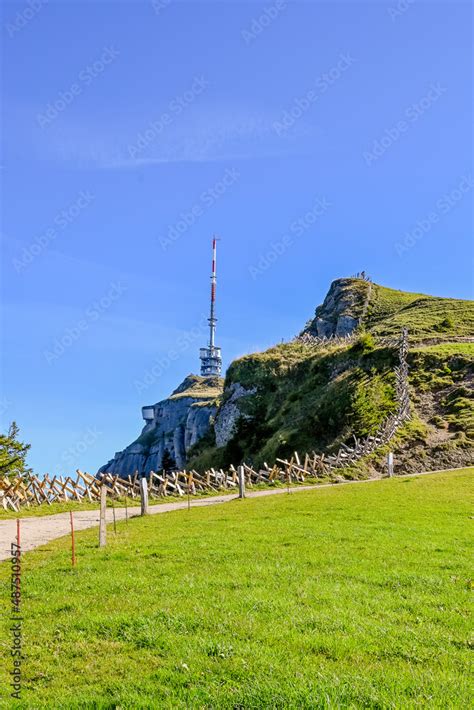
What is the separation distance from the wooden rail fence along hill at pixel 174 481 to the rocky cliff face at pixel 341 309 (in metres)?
66.2

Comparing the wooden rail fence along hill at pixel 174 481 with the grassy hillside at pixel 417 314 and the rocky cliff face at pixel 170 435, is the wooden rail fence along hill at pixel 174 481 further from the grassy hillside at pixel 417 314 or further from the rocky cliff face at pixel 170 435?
the rocky cliff face at pixel 170 435

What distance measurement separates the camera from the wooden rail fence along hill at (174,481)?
32.7 meters

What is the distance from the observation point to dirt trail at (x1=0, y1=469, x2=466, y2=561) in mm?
19734

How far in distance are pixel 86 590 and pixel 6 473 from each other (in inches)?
1333

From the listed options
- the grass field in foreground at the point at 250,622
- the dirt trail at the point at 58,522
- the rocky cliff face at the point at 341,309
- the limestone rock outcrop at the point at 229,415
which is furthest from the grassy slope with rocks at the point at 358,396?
the grass field in foreground at the point at 250,622

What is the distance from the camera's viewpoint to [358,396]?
54250 mm

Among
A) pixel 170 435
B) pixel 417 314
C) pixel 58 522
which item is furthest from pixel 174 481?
pixel 170 435

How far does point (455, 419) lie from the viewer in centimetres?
4703

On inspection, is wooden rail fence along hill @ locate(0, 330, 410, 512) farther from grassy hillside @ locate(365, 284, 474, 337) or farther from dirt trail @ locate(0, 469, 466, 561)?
grassy hillside @ locate(365, 284, 474, 337)

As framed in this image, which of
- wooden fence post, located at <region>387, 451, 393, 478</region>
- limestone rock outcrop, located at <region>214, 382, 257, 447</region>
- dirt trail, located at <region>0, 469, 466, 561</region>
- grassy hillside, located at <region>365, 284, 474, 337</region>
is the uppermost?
grassy hillside, located at <region>365, 284, 474, 337</region>

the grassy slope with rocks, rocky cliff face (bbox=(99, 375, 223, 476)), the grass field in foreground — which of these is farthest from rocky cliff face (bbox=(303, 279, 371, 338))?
the grass field in foreground

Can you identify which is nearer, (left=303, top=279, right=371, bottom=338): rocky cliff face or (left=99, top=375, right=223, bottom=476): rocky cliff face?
(left=303, top=279, right=371, bottom=338): rocky cliff face

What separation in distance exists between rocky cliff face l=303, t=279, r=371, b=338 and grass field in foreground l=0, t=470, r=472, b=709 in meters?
96.2

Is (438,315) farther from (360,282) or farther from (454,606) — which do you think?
(454,606)
